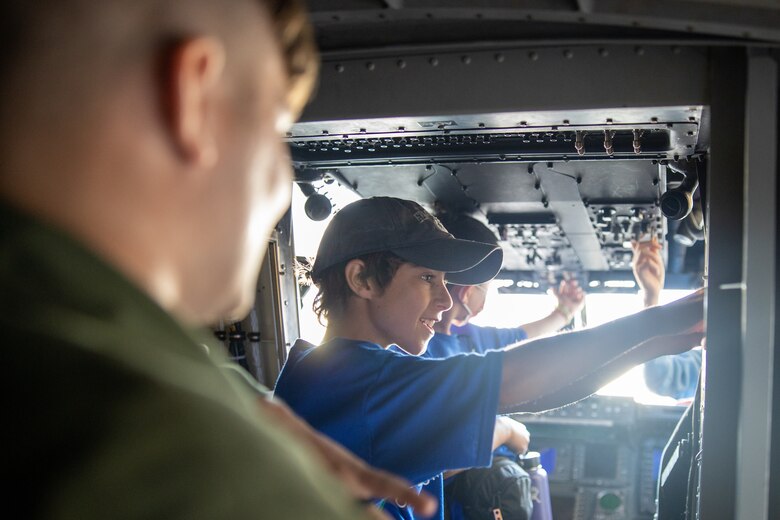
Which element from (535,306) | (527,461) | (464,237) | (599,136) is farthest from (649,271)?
(535,306)

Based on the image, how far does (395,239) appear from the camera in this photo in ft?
8.08

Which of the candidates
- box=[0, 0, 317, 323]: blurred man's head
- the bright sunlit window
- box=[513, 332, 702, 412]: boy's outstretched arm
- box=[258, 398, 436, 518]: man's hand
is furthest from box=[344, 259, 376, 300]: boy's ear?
the bright sunlit window

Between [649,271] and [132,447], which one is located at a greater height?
[132,447]

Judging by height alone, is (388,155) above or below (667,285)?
above

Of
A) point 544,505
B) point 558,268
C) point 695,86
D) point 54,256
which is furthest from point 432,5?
point 558,268

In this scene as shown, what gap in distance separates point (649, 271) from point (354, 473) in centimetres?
278

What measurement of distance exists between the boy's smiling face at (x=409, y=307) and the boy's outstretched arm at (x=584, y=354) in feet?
1.45

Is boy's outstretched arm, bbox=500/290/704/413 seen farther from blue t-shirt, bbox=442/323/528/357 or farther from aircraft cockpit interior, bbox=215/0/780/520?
blue t-shirt, bbox=442/323/528/357

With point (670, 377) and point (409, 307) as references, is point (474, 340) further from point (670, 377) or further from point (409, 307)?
point (409, 307)

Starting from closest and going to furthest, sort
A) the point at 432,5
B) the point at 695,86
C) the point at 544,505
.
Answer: the point at 432,5, the point at 695,86, the point at 544,505

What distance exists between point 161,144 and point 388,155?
249cm

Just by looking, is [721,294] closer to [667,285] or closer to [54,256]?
[54,256]

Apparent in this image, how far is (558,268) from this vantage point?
19.1 feet

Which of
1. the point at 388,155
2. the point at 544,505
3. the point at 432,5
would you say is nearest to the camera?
the point at 432,5
